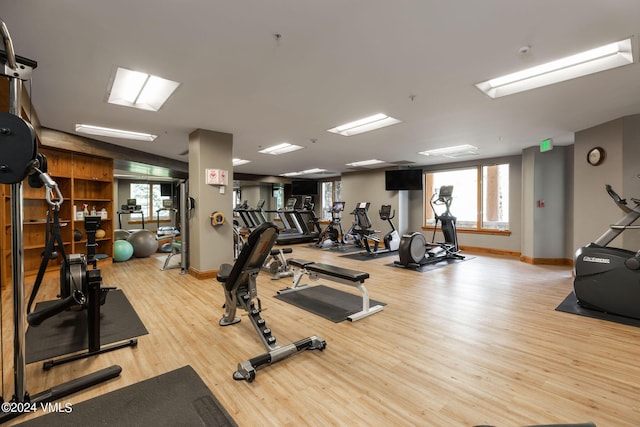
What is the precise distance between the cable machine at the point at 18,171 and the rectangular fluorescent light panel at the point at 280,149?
4.48 meters

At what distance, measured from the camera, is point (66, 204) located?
541 centimetres

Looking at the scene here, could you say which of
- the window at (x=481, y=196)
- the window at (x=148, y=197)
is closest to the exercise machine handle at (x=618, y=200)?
the window at (x=481, y=196)

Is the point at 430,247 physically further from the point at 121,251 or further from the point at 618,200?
the point at 121,251

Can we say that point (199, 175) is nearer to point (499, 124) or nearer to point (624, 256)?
point (499, 124)

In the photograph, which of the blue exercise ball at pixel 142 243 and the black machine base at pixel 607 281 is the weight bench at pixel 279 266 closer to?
the blue exercise ball at pixel 142 243

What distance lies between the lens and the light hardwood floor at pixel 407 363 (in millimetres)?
1752

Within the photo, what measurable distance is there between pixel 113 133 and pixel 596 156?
7.74 m

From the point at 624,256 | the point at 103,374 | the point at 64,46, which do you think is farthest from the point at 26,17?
the point at 624,256

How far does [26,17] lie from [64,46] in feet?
1.13

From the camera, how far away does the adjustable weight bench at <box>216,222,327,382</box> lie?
2179mm

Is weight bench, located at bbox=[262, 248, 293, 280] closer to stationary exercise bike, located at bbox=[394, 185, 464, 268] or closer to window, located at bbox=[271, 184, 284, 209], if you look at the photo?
stationary exercise bike, located at bbox=[394, 185, 464, 268]

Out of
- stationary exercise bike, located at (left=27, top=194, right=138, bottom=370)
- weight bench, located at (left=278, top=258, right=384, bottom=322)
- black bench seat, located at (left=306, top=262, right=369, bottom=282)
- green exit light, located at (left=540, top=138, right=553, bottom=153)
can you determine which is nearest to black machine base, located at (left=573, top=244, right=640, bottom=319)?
weight bench, located at (left=278, top=258, right=384, bottom=322)

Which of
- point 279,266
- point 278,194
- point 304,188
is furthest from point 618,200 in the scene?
point 278,194

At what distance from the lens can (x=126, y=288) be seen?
14.1ft
